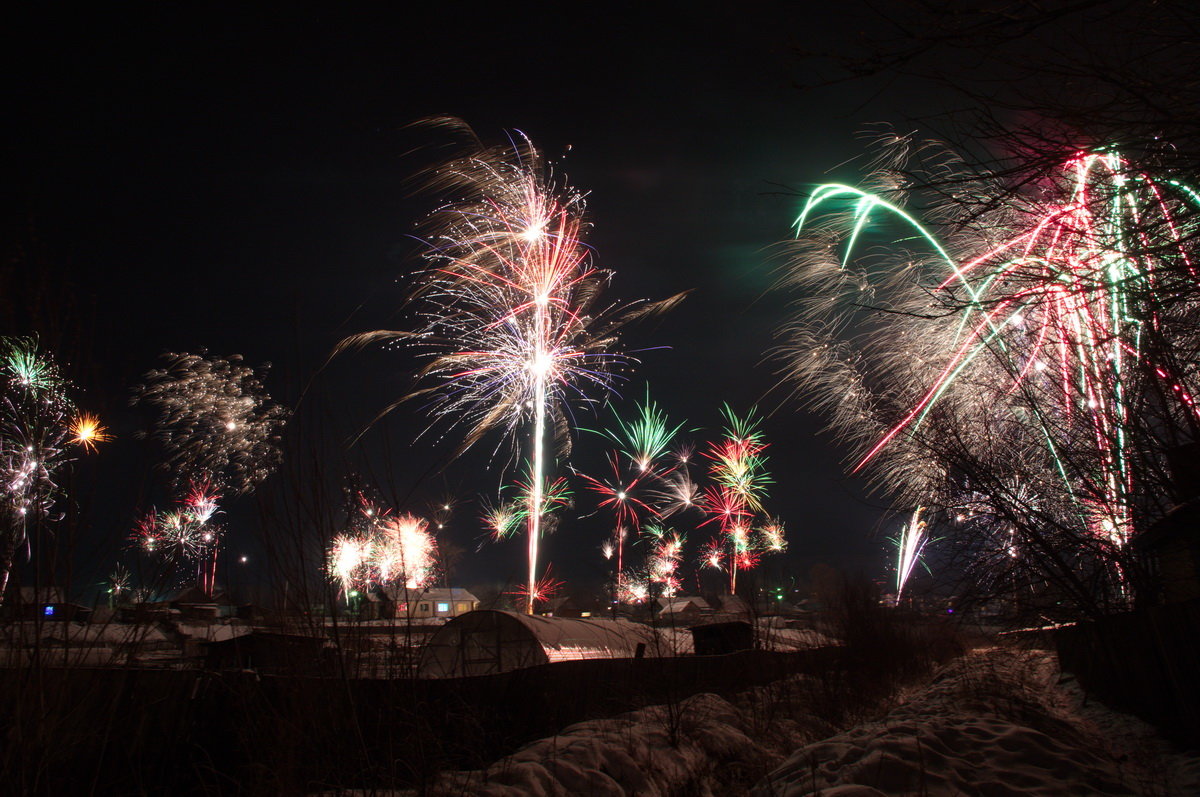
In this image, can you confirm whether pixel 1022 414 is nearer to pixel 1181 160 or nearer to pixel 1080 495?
pixel 1080 495

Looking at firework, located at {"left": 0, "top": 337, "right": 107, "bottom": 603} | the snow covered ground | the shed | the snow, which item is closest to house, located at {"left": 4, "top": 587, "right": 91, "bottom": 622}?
firework, located at {"left": 0, "top": 337, "right": 107, "bottom": 603}

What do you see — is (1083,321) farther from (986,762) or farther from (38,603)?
(38,603)

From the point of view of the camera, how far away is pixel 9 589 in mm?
3314

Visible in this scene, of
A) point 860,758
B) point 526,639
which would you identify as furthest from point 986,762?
point 526,639

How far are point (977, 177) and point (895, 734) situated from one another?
19.6ft

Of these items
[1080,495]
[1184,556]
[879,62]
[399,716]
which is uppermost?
[879,62]

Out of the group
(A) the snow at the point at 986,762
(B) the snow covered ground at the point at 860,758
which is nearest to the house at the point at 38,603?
(B) the snow covered ground at the point at 860,758

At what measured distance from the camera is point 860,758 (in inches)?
254

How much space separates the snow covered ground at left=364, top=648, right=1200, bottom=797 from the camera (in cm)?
576

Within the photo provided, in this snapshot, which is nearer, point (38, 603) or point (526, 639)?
point (38, 603)

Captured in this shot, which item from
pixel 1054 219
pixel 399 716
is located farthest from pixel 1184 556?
pixel 399 716

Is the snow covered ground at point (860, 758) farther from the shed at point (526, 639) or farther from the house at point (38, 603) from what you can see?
the shed at point (526, 639)

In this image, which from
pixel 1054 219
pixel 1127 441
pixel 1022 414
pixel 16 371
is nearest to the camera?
pixel 16 371

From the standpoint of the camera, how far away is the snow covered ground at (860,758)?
5762mm
